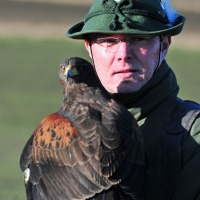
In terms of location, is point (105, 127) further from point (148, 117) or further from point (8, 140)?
point (8, 140)

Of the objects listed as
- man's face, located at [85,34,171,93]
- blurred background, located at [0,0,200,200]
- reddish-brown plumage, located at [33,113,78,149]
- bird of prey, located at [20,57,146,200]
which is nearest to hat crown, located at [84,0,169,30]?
man's face, located at [85,34,171,93]

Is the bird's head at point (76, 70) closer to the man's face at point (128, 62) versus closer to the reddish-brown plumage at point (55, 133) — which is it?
the man's face at point (128, 62)

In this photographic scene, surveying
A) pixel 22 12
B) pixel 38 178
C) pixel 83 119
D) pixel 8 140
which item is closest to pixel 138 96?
pixel 83 119

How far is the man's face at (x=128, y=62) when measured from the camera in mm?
5969

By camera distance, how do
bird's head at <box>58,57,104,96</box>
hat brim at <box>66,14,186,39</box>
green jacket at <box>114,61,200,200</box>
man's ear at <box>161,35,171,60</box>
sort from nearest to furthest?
1. green jacket at <box>114,61,200,200</box>
2. hat brim at <box>66,14,186,39</box>
3. man's ear at <box>161,35,171,60</box>
4. bird's head at <box>58,57,104,96</box>

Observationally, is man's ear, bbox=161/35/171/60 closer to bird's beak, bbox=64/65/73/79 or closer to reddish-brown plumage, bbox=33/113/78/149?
bird's beak, bbox=64/65/73/79

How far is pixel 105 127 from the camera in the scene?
5.47m

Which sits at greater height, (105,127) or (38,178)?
(105,127)

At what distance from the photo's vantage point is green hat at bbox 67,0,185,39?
5906 mm

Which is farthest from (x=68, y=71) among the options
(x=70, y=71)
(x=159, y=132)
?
(x=159, y=132)

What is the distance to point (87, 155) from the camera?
5355 millimetres

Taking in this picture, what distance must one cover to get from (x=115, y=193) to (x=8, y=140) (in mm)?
8971

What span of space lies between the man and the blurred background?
5.59m

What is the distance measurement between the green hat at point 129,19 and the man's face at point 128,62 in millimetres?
102
